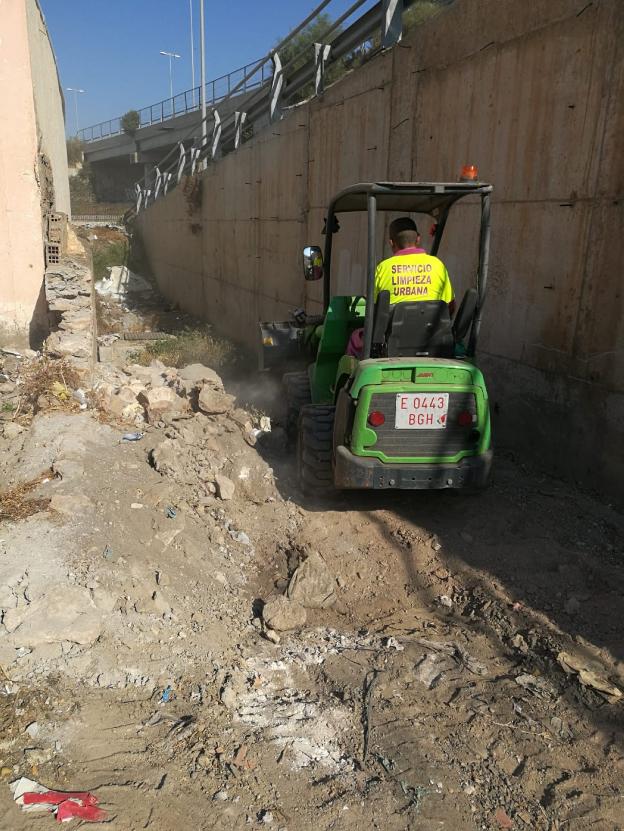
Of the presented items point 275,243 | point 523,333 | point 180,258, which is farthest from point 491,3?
point 180,258

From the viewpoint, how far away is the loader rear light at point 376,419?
4.36 metres

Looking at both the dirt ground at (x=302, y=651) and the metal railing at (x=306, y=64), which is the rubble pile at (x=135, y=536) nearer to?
the dirt ground at (x=302, y=651)

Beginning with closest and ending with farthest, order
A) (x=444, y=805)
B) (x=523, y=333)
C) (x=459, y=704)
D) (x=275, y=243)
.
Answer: (x=444, y=805), (x=459, y=704), (x=523, y=333), (x=275, y=243)

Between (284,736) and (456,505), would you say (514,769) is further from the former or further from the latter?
(456,505)

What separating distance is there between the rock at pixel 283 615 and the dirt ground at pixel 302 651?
0.23ft

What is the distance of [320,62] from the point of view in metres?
9.61

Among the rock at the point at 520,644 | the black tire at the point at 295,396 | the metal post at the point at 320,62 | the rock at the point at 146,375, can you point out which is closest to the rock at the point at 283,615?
the rock at the point at 520,644

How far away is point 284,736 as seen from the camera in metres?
2.97

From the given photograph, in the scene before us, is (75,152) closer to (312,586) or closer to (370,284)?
(370,284)

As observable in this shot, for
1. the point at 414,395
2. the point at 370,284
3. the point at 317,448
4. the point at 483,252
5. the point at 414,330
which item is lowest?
the point at 317,448

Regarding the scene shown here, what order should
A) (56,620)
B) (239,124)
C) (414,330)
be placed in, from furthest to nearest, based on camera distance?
(239,124) → (414,330) → (56,620)

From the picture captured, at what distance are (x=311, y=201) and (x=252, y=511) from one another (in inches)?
238

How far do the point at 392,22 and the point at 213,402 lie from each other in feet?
16.8

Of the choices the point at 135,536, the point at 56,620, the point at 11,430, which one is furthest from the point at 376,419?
the point at 11,430
